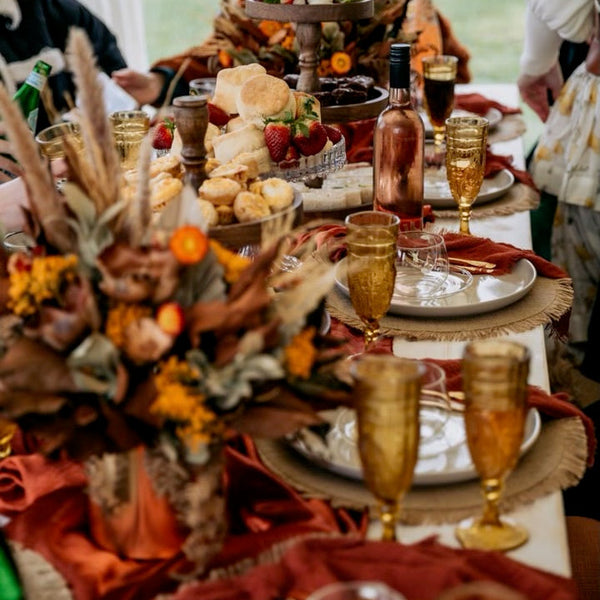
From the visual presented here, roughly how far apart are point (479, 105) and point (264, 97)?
1.15 meters

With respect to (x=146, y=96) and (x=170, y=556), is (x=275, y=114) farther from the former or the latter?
(x=146, y=96)

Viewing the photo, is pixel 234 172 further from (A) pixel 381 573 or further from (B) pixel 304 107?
(A) pixel 381 573

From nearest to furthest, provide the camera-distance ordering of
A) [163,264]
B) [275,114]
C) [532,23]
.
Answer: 1. [163,264]
2. [275,114]
3. [532,23]

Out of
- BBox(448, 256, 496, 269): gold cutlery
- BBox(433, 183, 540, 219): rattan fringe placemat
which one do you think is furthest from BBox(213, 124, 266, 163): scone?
BBox(433, 183, 540, 219): rattan fringe placemat

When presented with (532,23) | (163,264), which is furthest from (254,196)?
(532,23)

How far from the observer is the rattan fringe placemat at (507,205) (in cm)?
187

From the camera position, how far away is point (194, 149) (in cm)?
119

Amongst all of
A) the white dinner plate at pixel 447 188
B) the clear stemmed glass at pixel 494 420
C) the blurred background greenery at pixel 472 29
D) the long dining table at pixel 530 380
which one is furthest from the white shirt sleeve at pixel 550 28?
the blurred background greenery at pixel 472 29

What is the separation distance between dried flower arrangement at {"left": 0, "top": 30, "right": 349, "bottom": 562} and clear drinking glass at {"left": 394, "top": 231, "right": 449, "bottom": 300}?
2.03 feet

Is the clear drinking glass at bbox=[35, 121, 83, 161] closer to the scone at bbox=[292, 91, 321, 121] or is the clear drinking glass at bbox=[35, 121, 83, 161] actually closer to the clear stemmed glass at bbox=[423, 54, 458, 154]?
the scone at bbox=[292, 91, 321, 121]

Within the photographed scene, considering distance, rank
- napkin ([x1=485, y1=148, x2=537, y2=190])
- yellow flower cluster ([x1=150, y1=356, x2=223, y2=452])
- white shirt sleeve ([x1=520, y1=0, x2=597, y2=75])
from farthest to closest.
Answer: white shirt sleeve ([x1=520, y1=0, x2=597, y2=75]), napkin ([x1=485, y1=148, x2=537, y2=190]), yellow flower cluster ([x1=150, y1=356, x2=223, y2=452])

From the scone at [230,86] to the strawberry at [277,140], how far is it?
0.66 feet

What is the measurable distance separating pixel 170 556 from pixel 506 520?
1.02ft

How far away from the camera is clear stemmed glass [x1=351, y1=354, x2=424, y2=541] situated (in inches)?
31.8
